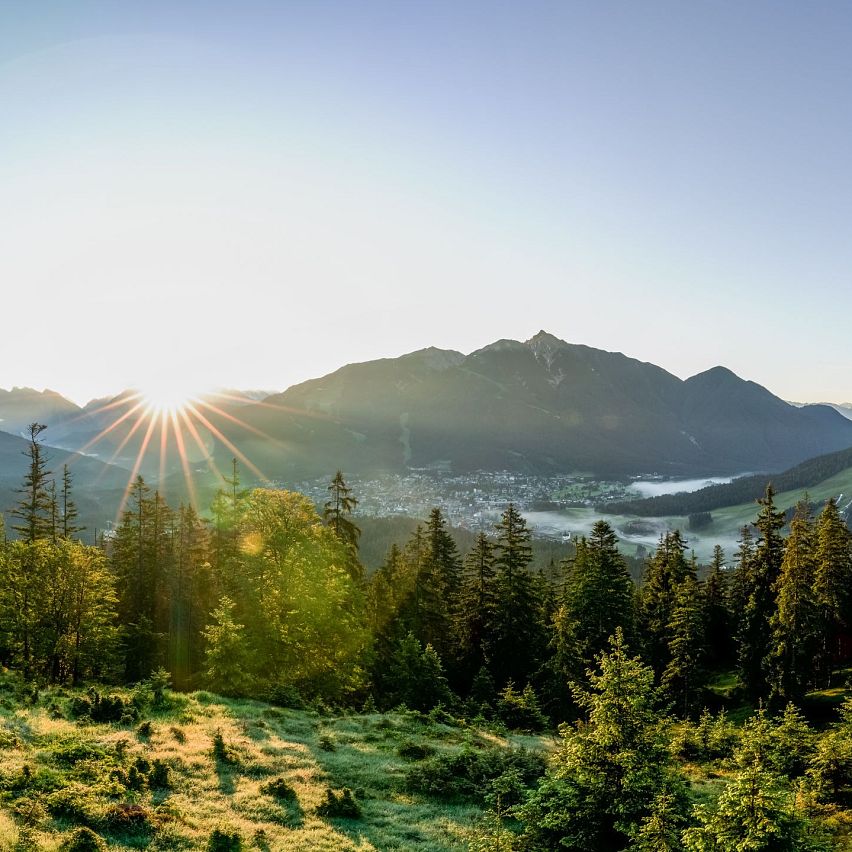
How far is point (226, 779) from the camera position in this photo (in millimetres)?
18641

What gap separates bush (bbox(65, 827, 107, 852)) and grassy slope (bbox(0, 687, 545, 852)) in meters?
0.34

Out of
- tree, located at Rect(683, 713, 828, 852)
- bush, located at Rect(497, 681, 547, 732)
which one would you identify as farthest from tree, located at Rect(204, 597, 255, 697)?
tree, located at Rect(683, 713, 828, 852)

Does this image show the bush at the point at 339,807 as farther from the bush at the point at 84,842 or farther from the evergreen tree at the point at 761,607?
the evergreen tree at the point at 761,607

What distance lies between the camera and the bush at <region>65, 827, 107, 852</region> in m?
12.2

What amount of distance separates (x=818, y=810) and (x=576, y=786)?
13.4 m

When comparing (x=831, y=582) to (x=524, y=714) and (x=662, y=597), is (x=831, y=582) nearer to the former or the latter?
(x=662, y=597)

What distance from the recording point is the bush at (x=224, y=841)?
1384 centimetres

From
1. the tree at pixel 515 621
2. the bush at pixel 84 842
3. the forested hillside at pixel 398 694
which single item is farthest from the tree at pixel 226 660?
the tree at pixel 515 621

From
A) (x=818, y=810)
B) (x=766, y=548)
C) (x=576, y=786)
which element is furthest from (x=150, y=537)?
(x=766, y=548)

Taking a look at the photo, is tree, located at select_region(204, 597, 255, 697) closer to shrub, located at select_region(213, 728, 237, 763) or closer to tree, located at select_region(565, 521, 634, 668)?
shrub, located at select_region(213, 728, 237, 763)

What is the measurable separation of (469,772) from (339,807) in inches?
266

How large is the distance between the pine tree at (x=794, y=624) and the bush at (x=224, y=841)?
4300 centimetres

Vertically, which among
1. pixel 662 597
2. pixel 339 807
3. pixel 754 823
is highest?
pixel 754 823

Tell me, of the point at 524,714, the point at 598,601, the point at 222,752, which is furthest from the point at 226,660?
the point at 598,601
